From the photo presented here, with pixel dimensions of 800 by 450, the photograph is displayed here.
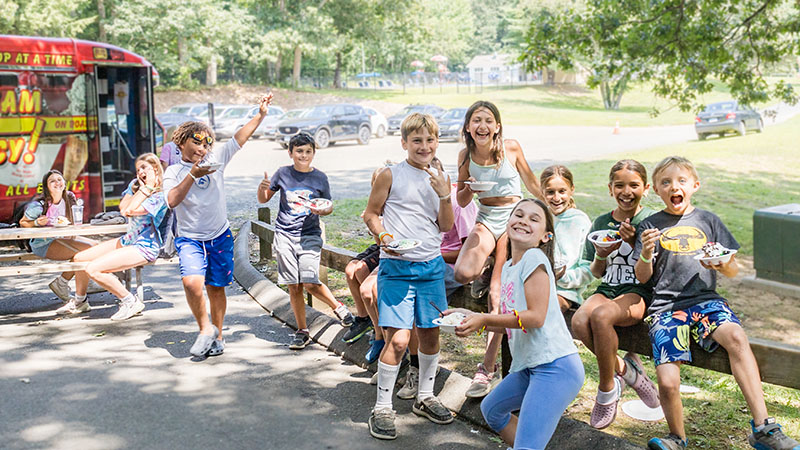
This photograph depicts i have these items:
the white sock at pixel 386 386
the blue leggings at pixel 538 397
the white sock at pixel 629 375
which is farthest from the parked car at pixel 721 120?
the blue leggings at pixel 538 397

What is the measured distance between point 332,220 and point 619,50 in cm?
584

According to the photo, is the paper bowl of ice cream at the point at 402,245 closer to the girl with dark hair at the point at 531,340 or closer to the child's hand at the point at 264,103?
the girl with dark hair at the point at 531,340

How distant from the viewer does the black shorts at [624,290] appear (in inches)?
171

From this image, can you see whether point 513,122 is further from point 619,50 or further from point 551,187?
point 551,187

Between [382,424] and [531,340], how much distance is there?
3.92 ft

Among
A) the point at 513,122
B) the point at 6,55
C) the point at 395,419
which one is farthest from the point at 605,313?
the point at 513,122

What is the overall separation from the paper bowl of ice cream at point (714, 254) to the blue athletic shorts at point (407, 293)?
5.10 ft

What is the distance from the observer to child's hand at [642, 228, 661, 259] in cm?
405

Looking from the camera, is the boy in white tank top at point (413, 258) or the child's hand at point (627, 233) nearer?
the child's hand at point (627, 233)

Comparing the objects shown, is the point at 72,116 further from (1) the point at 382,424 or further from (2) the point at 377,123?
(2) the point at 377,123

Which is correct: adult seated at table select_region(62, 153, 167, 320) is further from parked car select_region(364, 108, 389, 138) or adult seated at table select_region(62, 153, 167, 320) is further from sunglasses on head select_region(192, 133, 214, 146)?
parked car select_region(364, 108, 389, 138)

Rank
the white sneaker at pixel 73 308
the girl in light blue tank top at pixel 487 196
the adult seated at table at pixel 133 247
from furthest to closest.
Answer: the white sneaker at pixel 73 308, the adult seated at table at pixel 133 247, the girl in light blue tank top at pixel 487 196

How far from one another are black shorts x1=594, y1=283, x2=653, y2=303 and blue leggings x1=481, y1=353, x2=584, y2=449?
2.49 feet

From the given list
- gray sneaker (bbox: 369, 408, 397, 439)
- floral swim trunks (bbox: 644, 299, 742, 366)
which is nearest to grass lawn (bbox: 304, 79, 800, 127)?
floral swim trunks (bbox: 644, 299, 742, 366)
